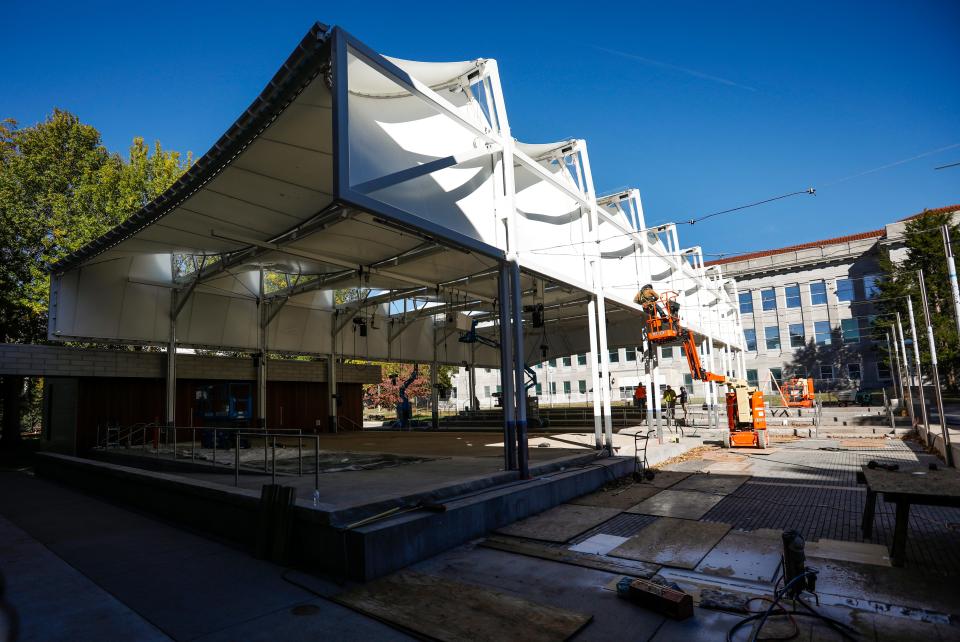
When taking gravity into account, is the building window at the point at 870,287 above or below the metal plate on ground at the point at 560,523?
above

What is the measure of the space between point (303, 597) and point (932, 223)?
49.3m

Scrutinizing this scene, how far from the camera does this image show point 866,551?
6.50 meters

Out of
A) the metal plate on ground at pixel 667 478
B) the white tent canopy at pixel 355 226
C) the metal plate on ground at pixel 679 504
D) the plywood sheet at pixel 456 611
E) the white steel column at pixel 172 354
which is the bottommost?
the metal plate on ground at pixel 667 478

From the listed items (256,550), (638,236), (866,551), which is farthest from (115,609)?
(638,236)

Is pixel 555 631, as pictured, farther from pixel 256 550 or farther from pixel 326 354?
pixel 326 354

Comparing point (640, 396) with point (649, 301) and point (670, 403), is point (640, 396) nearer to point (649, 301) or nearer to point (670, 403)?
point (670, 403)

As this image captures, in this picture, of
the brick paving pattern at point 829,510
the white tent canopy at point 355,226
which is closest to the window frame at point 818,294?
the white tent canopy at point 355,226

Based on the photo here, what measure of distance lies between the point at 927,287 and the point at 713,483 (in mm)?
40385

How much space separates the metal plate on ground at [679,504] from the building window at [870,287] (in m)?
44.7

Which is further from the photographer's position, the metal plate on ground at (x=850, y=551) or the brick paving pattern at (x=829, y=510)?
the brick paving pattern at (x=829, y=510)

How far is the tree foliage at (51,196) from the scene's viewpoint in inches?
955

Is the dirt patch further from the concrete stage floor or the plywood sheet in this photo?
the plywood sheet

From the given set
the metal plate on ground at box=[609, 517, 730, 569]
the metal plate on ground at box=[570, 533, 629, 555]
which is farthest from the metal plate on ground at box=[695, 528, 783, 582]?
the metal plate on ground at box=[570, 533, 629, 555]

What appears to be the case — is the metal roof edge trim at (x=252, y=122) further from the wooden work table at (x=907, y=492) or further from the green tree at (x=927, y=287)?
the green tree at (x=927, y=287)
